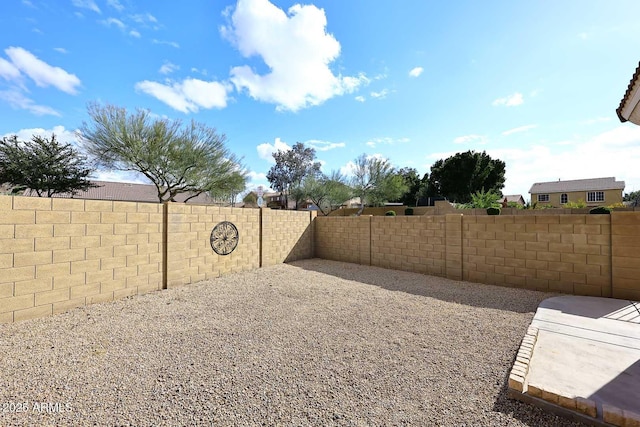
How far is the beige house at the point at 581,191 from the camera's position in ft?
94.5

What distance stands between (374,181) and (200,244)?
19.1 metres

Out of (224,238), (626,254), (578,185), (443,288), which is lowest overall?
(443,288)

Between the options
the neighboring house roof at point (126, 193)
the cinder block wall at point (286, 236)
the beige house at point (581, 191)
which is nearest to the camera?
the cinder block wall at point (286, 236)

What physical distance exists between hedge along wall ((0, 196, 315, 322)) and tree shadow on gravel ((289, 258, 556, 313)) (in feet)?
10.9

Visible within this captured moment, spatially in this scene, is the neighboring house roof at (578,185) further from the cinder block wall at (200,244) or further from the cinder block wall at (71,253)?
the cinder block wall at (71,253)

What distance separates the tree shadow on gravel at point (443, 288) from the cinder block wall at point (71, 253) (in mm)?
4324

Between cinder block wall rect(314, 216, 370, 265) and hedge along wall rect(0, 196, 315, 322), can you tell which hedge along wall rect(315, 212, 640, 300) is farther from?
hedge along wall rect(0, 196, 315, 322)

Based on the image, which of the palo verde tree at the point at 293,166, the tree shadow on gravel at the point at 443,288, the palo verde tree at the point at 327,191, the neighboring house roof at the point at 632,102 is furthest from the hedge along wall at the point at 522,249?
the palo verde tree at the point at 293,166

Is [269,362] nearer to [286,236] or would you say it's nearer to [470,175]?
[286,236]

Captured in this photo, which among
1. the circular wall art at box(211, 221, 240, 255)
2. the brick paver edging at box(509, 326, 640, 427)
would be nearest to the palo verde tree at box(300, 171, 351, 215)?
the circular wall art at box(211, 221, 240, 255)

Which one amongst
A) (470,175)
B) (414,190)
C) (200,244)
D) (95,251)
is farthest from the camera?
(414,190)

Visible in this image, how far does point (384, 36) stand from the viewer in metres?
7.61

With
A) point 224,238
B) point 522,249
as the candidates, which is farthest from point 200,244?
point 522,249

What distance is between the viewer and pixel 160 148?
1250cm
